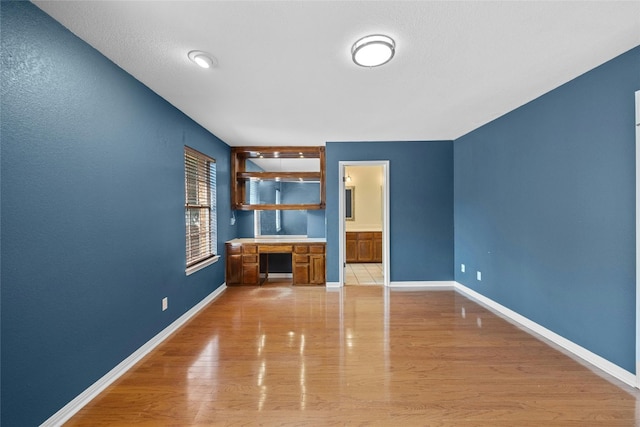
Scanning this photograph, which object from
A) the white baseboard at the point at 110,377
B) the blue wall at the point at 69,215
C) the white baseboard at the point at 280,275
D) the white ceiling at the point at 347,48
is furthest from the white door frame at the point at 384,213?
the blue wall at the point at 69,215

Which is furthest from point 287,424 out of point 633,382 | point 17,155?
point 633,382

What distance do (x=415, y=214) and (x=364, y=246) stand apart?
2.25 metres

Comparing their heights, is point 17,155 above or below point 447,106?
below

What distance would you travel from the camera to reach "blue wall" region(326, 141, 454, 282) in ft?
14.4

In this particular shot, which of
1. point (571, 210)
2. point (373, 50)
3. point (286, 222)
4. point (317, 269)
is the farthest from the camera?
point (286, 222)

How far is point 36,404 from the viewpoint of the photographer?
146 centimetres

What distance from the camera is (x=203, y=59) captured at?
1939mm

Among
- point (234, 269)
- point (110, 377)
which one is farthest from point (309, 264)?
point (110, 377)

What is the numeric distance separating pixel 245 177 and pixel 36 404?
12.3 feet

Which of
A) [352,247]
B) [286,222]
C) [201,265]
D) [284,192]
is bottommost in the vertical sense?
[352,247]

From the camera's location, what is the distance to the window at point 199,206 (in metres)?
3.36

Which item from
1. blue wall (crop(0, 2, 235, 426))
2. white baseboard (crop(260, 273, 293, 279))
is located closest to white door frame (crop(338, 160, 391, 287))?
white baseboard (crop(260, 273, 293, 279))

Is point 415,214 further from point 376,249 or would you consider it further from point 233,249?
point 233,249

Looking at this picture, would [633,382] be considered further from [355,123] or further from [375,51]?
[355,123]
